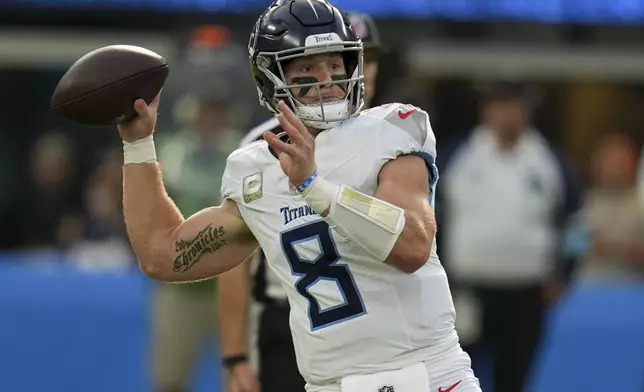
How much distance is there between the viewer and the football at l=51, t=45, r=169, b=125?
152 inches

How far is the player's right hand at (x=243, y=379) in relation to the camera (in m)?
5.00

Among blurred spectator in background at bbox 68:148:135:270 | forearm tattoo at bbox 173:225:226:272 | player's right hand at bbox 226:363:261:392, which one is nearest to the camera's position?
forearm tattoo at bbox 173:225:226:272

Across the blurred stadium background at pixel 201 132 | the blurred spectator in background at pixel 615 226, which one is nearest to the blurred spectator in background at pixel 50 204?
the blurred stadium background at pixel 201 132

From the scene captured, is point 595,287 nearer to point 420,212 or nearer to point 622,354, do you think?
point 622,354

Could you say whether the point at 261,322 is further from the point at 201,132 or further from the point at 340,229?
the point at 201,132

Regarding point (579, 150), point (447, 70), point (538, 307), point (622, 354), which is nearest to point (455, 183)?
point (538, 307)

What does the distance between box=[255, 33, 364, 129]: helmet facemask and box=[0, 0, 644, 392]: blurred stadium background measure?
1.96m

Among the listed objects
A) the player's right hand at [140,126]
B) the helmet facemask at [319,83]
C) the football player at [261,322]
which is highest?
the helmet facemask at [319,83]

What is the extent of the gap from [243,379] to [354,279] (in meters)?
1.46

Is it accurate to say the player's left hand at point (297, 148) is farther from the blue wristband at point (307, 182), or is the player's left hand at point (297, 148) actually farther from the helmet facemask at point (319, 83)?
the helmet facemask at point (319, 83)

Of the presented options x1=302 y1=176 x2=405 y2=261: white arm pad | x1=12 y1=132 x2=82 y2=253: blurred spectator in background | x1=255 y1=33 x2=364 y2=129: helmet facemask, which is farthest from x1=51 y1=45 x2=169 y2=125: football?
x1=12 y1=132 x2=82 y2=253: blurred spectator in background

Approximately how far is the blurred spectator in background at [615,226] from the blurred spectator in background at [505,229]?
0.99m

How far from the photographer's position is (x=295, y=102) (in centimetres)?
377

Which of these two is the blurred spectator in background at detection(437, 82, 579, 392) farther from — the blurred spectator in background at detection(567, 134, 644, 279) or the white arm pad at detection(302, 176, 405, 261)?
the white arm pad at detection(302, 176, 405, 261)
